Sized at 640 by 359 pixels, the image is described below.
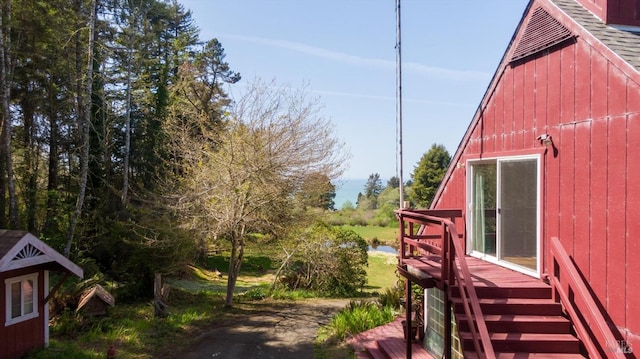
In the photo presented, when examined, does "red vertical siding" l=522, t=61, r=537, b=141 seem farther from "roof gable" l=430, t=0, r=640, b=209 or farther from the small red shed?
"roof gable" l=430, t=0, r=640, b=209

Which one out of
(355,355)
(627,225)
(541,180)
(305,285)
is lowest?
(305,285)

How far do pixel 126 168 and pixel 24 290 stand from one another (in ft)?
39.4

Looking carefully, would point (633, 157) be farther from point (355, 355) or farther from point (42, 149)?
point (42, 149)

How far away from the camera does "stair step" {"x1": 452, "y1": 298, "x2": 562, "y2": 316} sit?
4914 millimetres

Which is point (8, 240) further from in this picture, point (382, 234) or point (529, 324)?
point (382, 234)

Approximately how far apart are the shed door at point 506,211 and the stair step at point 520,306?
623 mm

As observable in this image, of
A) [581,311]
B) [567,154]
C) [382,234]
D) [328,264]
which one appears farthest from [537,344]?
[382,234]

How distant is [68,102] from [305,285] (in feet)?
43.4

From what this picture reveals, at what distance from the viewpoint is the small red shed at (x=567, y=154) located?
13.3 feet

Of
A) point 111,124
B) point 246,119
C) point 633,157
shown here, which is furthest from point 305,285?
point 633,157

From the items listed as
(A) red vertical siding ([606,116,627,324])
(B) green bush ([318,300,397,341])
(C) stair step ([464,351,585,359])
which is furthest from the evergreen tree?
(A) red vertical siding ([606,116,627,324])

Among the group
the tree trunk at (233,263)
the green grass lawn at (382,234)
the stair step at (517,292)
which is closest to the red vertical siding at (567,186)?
the stair step at (517,292)

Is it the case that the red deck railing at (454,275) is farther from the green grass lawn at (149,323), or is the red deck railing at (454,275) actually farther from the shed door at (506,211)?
the green grass lawn at (149,323)

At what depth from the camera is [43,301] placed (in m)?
9.19
